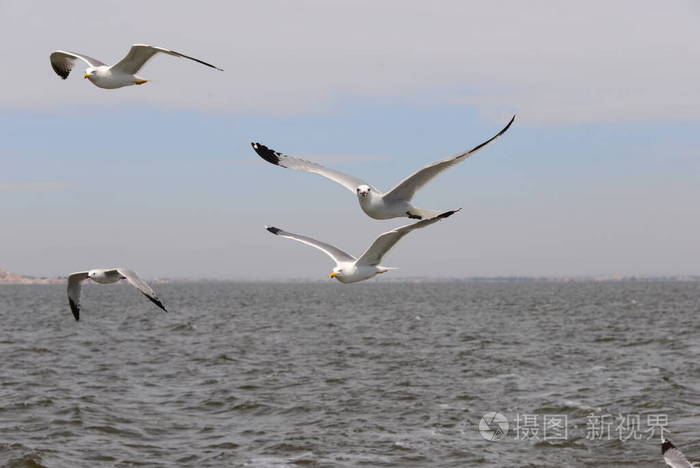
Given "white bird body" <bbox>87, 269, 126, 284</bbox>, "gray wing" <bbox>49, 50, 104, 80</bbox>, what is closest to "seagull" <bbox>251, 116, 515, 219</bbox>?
"white bird body" <bbox>87, 269, 126, 284</bbox>

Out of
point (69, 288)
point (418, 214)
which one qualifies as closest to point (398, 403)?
point (69, 288)

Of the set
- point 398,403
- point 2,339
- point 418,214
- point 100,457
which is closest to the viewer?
point 418,214

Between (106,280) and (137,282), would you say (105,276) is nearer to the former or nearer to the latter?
(106,280)

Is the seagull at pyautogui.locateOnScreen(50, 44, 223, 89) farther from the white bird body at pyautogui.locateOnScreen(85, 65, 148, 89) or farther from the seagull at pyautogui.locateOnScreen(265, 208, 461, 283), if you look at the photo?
the seagull at pyautogui.locateOnScreen(265, 208, 461, 283)

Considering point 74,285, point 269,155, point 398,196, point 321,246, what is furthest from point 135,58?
point 74,285

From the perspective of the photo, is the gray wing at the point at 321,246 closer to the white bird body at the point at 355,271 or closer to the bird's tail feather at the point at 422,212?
the white bird body at the point at 355,271

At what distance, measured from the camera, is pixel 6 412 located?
77.9 feet

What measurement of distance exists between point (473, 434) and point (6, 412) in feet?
42.9

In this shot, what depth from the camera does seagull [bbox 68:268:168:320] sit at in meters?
10.7

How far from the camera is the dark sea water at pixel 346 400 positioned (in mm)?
19188

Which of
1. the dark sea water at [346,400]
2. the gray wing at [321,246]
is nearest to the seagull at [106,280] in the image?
the gray wing at [321,246]

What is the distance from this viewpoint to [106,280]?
40.3 feet

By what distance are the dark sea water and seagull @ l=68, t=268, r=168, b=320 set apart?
6145mm

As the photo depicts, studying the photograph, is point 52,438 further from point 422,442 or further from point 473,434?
point 473,434
